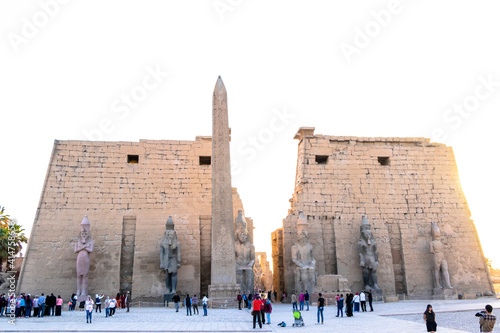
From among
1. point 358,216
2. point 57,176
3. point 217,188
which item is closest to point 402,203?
point 358,216

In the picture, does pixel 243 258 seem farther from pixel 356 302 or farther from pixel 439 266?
pixel 439 266

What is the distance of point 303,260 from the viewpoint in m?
14.3

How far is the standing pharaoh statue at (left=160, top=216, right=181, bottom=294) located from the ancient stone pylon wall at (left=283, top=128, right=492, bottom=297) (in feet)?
12.7

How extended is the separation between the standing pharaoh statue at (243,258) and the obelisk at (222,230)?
135 cm

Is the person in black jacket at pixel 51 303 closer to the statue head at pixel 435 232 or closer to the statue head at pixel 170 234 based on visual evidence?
the statue head at pixel 170 234

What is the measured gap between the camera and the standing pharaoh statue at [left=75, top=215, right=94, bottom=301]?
13383mm

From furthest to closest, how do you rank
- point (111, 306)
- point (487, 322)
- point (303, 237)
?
point (303, 237), point (111, 306), point (487, 322)

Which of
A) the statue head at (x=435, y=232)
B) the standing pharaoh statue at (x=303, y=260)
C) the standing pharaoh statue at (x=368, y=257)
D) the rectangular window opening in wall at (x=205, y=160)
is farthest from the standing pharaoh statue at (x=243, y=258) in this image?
the statue head at (x=435, y=232)

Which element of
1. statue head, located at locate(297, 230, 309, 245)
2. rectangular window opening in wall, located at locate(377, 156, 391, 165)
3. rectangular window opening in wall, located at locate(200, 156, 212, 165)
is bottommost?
statue head, located at locate(297, 230, 309, 245)

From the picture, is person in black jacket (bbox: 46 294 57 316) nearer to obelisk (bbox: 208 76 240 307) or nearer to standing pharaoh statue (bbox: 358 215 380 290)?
obelisk (bbox: 208 76 240 307)

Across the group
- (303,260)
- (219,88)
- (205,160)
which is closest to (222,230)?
(303,260)

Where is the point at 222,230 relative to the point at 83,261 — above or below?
above

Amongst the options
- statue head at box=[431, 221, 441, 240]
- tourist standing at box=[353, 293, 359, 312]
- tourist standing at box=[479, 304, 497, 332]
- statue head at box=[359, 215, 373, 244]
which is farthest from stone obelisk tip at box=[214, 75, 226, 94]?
tourist standing at box=[479, 304, 497, 332]

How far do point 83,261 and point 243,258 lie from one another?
4.96m
